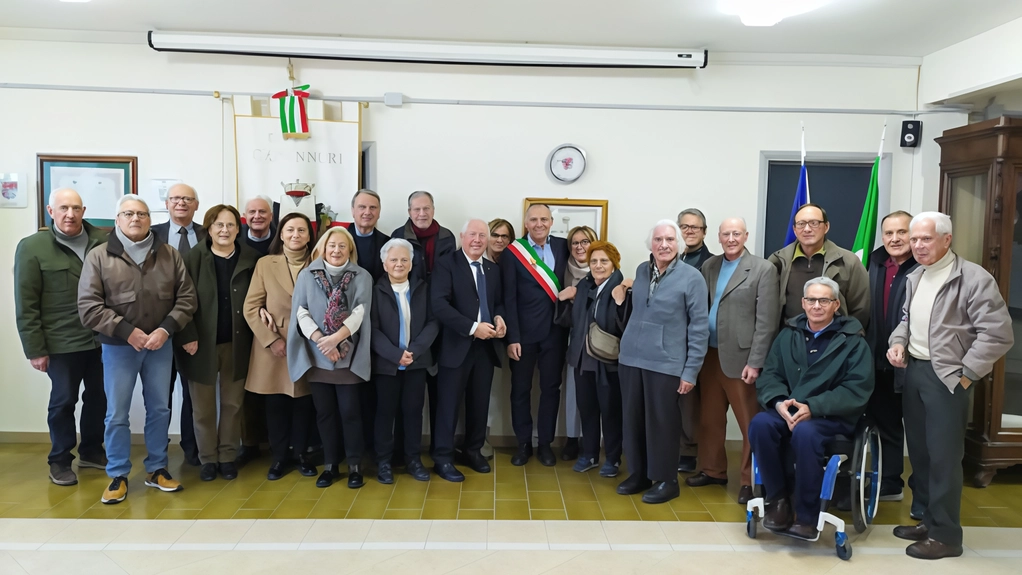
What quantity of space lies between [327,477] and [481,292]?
138 centimetres

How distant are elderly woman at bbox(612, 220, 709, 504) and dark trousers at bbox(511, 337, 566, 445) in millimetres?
541

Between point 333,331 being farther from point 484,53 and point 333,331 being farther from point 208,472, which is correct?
point 484,53

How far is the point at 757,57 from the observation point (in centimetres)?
436

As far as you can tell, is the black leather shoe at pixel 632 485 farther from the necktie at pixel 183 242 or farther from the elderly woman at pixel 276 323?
the necktie at pixel 183 242

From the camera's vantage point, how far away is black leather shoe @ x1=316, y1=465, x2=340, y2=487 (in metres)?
3.55

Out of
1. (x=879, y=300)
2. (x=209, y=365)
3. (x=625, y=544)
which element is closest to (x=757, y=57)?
A: (x=879, y=300)

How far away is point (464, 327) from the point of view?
361 centimetres

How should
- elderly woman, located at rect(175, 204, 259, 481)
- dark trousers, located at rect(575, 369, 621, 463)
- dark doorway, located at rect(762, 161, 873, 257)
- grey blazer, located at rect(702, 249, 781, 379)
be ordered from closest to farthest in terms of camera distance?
1. grey blazer, located at rect(702, 249, 781, 379)
2. elderly woman, located at rect(175, 204, 259, 481)
3. dark trousers, located at rect(575, 369, 621, 463)
4. dark doorway, located at rect(762, 161, 873, 257)

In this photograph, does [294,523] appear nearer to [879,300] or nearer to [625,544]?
[625,544]

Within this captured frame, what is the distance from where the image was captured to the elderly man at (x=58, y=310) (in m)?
3.43

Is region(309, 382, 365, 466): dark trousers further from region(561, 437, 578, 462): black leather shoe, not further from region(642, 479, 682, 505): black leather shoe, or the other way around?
region(642, 479, 682, 505): black leather shoe

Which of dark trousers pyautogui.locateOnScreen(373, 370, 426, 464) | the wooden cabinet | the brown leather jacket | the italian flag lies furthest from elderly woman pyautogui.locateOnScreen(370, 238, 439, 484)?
the wooden cabinet

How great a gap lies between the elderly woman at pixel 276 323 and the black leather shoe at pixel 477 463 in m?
1.02

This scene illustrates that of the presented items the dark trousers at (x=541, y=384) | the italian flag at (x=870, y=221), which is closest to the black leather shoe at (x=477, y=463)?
the dark trousers at (x=541, y=384)
